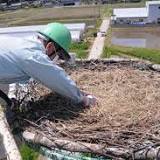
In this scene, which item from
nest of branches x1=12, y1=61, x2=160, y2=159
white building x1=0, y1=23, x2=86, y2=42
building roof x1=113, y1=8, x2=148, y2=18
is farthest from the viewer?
building roof x1=113, y1=8, x2=148, y2=18

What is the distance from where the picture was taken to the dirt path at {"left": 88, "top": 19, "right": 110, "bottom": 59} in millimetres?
25253

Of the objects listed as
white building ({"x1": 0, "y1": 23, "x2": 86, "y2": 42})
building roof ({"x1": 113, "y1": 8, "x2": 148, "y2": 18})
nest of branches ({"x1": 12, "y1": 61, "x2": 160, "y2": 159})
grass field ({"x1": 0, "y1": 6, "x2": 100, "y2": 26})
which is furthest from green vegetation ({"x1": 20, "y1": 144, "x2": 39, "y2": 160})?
grass field ({"x1": 0, "y1": 6, "x2": 100, "y2": 26})

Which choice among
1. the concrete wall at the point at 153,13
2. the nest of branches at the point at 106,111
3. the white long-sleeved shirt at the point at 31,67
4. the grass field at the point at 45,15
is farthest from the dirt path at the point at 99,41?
the white long-sleeved shirt at the point at 31,67

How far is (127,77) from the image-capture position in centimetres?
403

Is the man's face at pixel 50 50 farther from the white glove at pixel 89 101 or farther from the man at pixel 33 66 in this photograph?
the white glove at pixel 89 101

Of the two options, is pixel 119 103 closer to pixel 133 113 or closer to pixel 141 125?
pixel 133 113

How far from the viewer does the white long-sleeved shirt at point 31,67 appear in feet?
9.71

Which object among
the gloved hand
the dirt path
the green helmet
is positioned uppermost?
the green helmet

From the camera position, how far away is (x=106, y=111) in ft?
10.4

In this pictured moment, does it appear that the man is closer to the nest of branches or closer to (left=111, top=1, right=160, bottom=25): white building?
the nest of branches

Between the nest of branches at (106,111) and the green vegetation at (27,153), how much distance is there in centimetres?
15

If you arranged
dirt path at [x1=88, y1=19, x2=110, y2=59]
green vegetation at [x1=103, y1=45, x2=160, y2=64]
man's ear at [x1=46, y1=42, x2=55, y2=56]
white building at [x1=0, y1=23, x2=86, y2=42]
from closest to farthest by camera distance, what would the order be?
man's ear at [x1=46, y1=42, x2=55, y2=56] → green vegetation at [x1=103, y1=45, x2=160, y2=64] → dirt path at [x1=88, y1=19, x2=110, y2=59] → white building at [x1=0, y1=23, x2=86, y2=42]

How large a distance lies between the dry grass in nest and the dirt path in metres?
18.8

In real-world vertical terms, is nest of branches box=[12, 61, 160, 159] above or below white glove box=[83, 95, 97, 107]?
below
